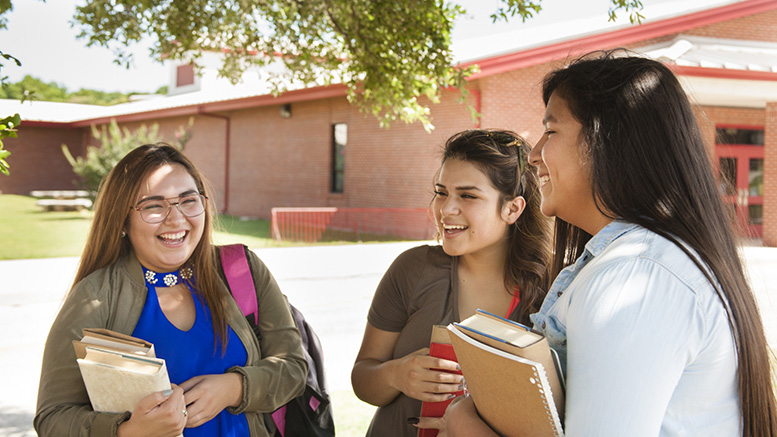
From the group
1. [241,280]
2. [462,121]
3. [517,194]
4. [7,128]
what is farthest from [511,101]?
[7,128]

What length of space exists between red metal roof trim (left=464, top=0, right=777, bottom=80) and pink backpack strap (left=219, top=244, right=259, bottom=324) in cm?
1175

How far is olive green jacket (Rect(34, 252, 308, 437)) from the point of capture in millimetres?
1996

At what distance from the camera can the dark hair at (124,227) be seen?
7.60 ft

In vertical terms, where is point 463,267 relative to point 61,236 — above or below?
above

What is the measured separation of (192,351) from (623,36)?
51.4ft

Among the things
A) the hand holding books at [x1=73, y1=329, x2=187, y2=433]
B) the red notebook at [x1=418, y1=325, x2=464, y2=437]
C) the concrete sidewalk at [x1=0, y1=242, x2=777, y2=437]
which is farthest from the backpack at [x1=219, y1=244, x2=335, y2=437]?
the concrete sidewalk at [x1=0, y1=242, x2=777, y2=437]

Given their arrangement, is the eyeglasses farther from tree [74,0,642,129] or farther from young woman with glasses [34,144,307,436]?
tree [74,0,642,129]

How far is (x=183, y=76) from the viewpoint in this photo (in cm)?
3503

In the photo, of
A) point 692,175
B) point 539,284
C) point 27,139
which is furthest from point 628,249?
point 27,139

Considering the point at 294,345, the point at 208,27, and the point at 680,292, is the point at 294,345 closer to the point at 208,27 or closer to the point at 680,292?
the point at 680,292

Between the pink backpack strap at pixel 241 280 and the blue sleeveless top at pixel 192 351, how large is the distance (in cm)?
14

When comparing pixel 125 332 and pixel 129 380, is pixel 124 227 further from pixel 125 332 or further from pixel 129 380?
pixel 129 380

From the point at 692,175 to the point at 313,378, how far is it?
182 centimetres

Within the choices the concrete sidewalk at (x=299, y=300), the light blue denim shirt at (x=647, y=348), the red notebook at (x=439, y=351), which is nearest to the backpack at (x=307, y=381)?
the red notebook at (x=439, y=351)
